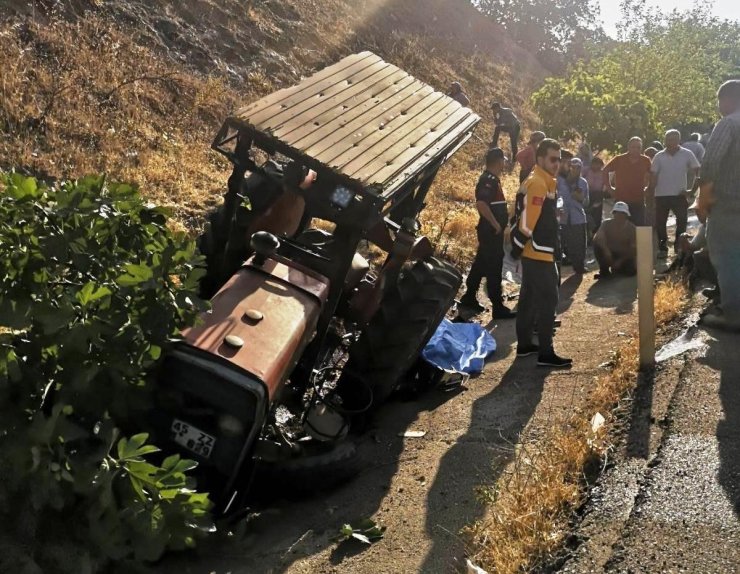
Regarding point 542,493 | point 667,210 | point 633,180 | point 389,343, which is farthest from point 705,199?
point 633,180

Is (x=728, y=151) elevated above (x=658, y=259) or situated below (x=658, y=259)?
above

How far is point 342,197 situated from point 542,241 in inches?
85.5

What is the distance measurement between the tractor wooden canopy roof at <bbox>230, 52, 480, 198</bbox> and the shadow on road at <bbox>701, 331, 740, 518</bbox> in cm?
216

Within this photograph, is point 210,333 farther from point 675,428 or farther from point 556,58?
point 556,58

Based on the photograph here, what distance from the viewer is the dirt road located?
Result: 3.97 meters

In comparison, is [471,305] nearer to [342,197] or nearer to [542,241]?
[542,241]

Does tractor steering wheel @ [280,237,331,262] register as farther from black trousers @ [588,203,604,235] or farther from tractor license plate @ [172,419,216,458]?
black trousers @ [588,203,604,235]

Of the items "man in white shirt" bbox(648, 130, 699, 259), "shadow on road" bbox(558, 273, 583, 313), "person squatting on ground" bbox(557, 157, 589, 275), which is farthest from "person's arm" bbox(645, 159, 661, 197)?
"shadow on road" bbox(558, 273, 583, 313)

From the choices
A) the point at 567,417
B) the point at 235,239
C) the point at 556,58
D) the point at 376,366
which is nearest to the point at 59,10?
the point at 235,239

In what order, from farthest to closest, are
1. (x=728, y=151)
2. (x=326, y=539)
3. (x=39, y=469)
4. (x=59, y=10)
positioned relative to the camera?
(x=59, y=10), (x=728, y=151), (x=326, y=539), (x=39, y=469)

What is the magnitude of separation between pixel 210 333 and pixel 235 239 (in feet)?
4.98

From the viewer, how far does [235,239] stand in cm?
545

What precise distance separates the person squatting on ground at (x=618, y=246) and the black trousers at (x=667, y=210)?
60 cm

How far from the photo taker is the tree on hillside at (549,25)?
40.5 m
